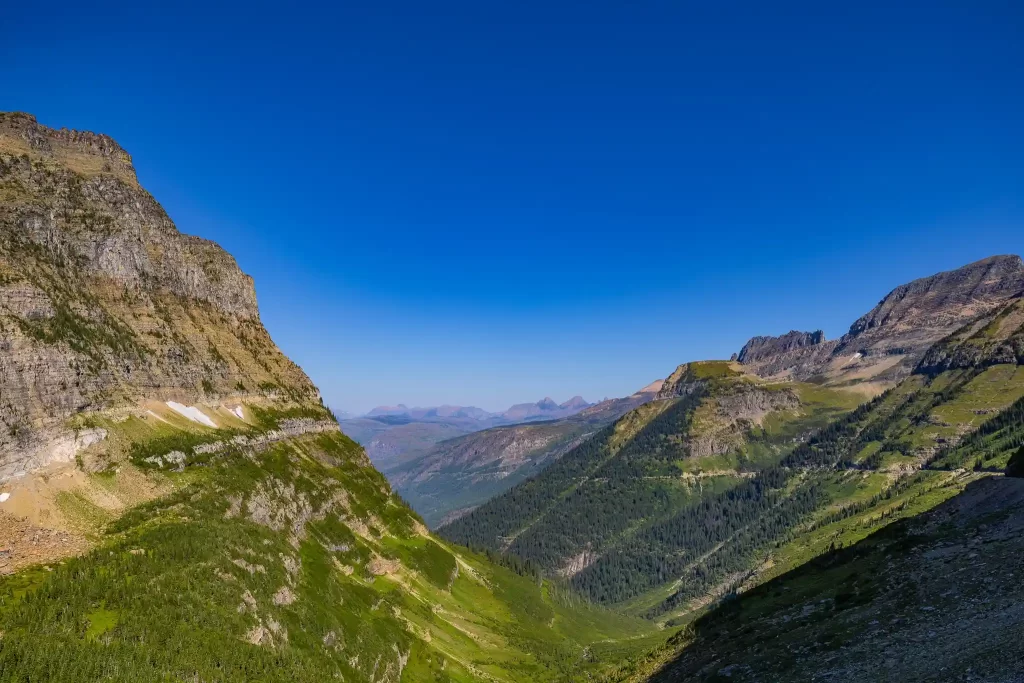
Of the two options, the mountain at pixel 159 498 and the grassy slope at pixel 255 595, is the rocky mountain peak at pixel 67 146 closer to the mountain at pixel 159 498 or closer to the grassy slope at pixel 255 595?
the mountain at pixel 159 498

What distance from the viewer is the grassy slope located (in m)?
67.8

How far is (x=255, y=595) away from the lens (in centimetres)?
9388

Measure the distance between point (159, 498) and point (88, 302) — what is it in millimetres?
60121

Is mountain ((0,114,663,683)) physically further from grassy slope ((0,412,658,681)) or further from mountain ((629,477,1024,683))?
mountain ((629,477,1024,683))

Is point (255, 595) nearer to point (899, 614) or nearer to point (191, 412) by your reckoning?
point (191, 412)

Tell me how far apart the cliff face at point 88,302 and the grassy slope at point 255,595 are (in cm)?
1540

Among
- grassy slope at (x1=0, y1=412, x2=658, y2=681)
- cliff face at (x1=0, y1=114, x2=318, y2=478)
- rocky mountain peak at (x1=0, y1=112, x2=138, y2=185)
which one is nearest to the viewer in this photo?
grassy slope at (x1=0, y1=412, x2=658, y2=681)

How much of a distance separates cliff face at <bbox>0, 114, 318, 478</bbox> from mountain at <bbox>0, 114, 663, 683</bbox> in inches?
20.3

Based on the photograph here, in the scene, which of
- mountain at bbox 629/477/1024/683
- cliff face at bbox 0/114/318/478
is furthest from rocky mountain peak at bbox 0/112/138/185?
mountain at bbox 629/477/1024/683

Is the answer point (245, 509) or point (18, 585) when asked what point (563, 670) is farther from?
point (18, 585)

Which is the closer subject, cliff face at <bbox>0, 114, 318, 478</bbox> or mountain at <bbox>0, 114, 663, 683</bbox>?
mountain at <bbox>0, 114, 663, 683</bbox>

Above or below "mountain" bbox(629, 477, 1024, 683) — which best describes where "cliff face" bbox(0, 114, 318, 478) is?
above

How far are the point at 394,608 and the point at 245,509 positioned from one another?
49976mm

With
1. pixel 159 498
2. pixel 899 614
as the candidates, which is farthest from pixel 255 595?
pixel 899 614
